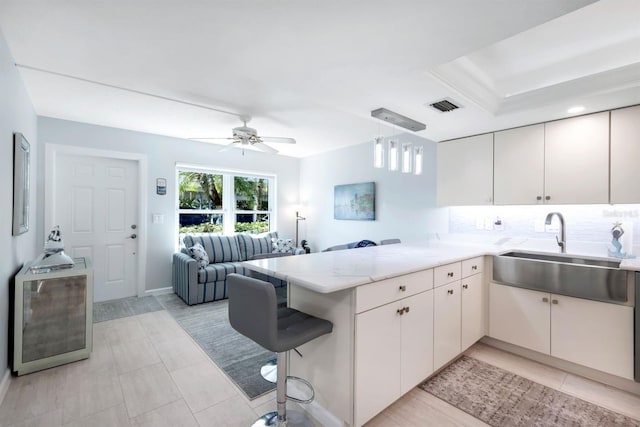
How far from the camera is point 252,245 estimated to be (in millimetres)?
4945

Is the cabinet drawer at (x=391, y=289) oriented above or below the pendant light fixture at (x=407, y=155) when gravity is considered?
below

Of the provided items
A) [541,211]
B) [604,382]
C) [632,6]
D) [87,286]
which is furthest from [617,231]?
[87,286]

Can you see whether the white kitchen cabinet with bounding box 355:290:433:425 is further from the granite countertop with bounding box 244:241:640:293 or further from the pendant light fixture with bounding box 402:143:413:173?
the pendant light fixture with bounding box 402:143:413:173

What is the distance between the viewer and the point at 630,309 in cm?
206

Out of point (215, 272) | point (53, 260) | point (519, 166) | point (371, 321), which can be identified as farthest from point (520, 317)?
point (53, 260)

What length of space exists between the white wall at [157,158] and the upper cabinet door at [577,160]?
168 inches

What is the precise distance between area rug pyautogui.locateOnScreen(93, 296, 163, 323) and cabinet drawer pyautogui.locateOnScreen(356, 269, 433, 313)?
323 centimetres

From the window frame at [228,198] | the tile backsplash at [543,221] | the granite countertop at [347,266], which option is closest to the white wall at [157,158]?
the window frame at [228,198]

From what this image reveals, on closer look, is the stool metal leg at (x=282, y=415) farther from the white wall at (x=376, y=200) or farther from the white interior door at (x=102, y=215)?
the white interior door at (x=102, y=215)

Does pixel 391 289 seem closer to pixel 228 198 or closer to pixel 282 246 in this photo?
pixel 282 246

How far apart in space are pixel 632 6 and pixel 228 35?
2.29m

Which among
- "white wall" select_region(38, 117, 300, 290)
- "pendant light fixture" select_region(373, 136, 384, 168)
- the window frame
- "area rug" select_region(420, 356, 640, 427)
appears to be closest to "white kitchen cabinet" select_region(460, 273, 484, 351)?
"area rug" select_region(420, 356, 640, 427)

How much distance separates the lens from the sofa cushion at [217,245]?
14.7 ft

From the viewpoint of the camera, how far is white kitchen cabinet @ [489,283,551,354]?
2.41 m
